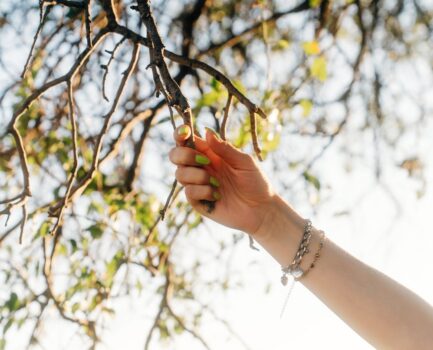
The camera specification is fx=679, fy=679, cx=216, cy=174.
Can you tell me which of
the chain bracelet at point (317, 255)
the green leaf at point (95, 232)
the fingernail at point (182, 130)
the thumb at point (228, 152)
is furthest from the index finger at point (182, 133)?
the green leaf at point (95, 232)

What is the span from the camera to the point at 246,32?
3.15 meters

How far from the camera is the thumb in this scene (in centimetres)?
127

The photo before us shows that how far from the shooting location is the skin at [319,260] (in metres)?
1.29

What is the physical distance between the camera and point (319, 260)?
4.63ft

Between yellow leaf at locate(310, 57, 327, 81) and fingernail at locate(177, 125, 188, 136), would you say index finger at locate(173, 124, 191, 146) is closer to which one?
fingernail at locate(177, 125, 188, 136)

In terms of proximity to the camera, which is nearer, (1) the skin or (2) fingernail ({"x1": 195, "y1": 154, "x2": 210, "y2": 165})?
(2) fingernail ({"x1": 195, "y1": 154, "x2": 210, "y2": 165})

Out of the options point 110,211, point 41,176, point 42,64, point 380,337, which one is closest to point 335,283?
point 380,337

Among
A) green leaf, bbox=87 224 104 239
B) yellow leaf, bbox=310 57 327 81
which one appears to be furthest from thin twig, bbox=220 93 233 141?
green leaf, bbox=87 224 104 239

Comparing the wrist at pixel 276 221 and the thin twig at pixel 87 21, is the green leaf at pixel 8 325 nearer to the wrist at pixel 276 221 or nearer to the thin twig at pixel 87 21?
the wrist at pixel 276 221

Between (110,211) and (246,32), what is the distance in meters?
1.07

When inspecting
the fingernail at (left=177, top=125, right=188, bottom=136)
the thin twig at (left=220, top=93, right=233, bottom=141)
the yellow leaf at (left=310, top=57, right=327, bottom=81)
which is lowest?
the fingernail at (left=177, top=125, right=188, bottom=136)

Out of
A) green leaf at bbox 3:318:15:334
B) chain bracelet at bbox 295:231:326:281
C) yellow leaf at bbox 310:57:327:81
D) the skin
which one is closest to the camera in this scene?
the skin

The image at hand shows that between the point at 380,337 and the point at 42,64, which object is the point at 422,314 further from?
the point at 42,64

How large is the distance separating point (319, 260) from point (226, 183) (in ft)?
0.83
